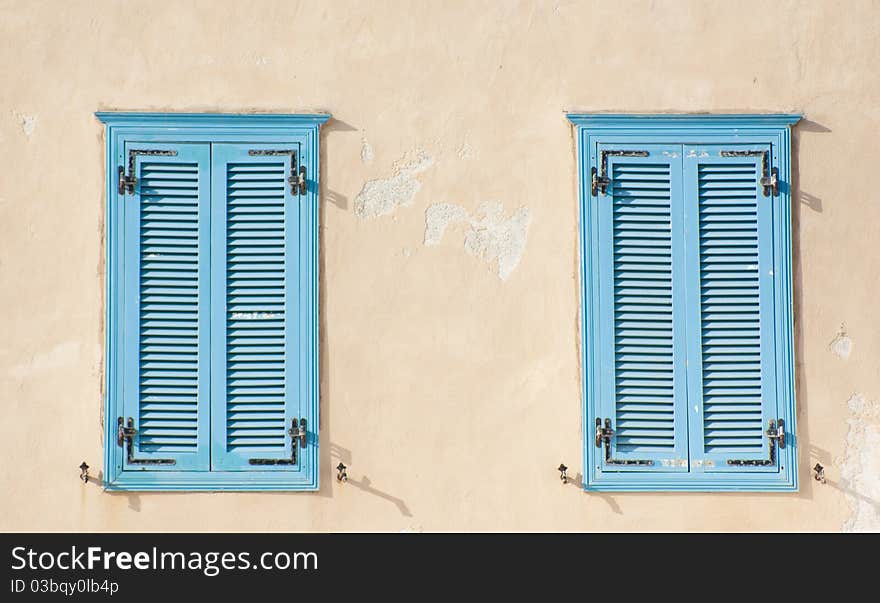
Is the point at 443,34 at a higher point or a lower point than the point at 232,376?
higher

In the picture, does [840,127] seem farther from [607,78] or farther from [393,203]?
[393,203]

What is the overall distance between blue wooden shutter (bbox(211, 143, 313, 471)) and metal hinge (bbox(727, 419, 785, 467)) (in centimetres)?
189

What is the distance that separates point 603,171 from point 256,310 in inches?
64.9

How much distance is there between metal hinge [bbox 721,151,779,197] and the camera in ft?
20.6

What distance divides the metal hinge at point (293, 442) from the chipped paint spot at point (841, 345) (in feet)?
7.73

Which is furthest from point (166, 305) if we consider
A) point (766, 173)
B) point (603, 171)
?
point (766, 173)

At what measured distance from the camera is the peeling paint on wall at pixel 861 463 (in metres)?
6.25

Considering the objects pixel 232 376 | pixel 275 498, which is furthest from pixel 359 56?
pixel 275 498

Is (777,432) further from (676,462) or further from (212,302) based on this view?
(212,302)

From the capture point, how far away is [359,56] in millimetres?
6332

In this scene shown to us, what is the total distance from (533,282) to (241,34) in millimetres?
1709

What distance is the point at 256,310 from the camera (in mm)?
6227

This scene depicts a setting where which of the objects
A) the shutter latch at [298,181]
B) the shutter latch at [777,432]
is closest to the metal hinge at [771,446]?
the shutter latch at [777,432]

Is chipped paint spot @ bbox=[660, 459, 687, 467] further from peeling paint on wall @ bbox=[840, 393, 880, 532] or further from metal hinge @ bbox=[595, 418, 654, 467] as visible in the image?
peeling paint on wall @ bbox=[840, 393, 880, 532]
